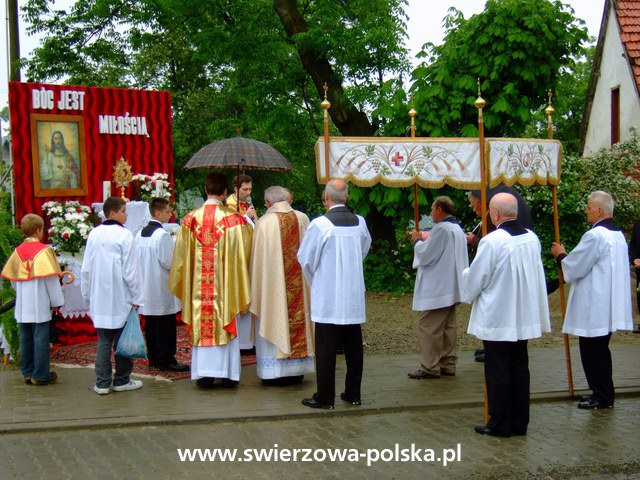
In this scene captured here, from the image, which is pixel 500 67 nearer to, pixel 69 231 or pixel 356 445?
pixel 69 231

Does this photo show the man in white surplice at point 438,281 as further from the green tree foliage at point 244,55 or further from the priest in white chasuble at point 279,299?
the green tree foliage at point 244,55

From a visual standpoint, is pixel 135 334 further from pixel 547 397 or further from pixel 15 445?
pixel 547 397

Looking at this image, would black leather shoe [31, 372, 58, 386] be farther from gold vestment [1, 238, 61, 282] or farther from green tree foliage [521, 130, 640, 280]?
green tree foliage [521, 130, 640, 280]

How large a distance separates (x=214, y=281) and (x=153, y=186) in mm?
4529

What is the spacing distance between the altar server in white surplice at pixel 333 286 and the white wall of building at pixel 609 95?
12793mm

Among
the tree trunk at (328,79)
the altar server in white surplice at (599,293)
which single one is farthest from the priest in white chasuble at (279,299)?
the tree trunk at (328,79)

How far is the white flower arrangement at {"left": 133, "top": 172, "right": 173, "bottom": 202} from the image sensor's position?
1193 cm

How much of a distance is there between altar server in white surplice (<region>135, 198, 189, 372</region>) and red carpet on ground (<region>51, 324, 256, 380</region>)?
0.17 m

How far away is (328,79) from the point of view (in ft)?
58.3

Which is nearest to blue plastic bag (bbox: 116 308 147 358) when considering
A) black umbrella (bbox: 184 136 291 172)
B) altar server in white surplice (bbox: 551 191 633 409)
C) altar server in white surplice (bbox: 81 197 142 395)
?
altar server in white surplice (bbox: 81 197 142 395)

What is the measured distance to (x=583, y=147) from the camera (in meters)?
22.2

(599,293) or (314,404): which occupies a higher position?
(599,293)

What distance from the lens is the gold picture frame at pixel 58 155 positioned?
11602 mm

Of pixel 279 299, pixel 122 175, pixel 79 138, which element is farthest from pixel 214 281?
pixel 79 138
